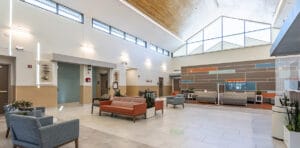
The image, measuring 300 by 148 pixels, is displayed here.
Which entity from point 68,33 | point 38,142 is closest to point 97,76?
point 68,33

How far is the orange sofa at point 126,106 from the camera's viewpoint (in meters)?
Result: 5.51

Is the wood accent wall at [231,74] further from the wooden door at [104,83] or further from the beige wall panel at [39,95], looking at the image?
the beige wall panel at [39,95]

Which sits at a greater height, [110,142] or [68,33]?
[68,33]

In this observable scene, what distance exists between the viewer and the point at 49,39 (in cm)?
788

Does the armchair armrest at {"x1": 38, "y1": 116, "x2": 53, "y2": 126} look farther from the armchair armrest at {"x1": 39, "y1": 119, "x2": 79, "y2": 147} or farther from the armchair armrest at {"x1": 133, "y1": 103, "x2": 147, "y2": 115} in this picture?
the armchair armrest at {"x1": 133, "y1": 103, "x2": 147, "y2": 115}

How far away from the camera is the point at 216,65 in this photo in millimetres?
13539

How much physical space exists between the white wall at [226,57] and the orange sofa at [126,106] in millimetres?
10695

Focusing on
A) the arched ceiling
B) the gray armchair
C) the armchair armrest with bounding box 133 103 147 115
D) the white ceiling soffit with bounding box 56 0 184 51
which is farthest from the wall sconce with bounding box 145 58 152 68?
the gray armchair

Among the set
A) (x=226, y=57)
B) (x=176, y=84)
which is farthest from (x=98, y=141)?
(x=176, y=84)

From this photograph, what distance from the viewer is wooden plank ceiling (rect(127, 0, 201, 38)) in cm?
921

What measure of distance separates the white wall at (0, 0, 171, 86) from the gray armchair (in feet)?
16.4

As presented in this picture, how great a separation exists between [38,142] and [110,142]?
133cm

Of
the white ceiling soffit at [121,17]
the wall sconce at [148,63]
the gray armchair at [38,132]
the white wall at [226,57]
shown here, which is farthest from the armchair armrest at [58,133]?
the white wall at [226,57]

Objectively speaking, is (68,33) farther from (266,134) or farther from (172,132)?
(266,134)
